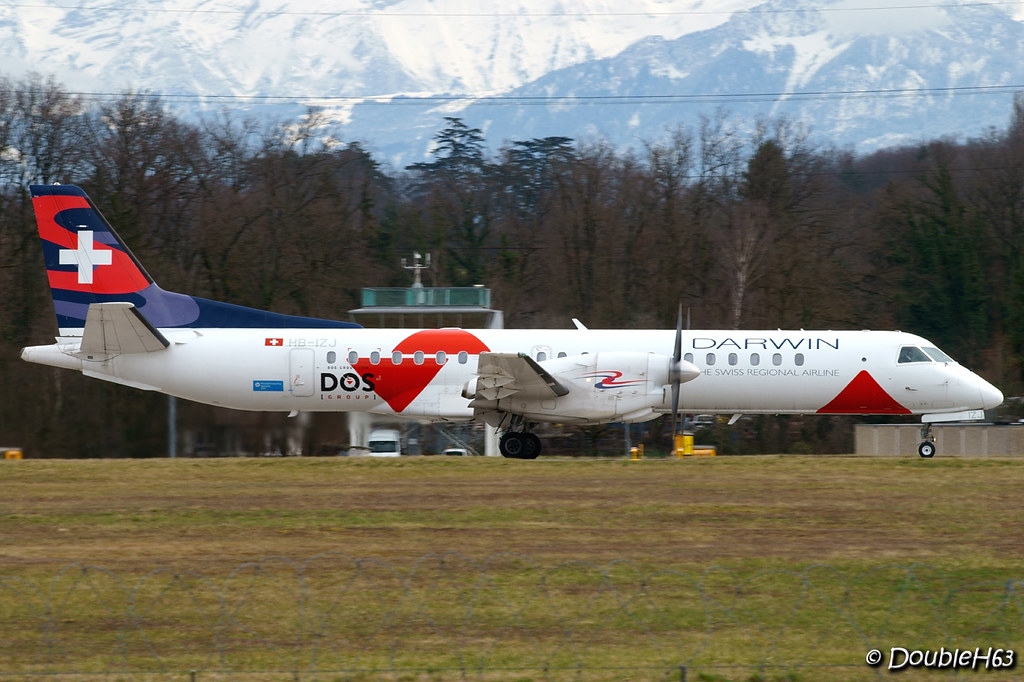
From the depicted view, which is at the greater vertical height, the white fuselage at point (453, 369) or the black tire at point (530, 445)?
the white fuselage at point (453, 369)

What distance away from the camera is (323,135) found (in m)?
43.6

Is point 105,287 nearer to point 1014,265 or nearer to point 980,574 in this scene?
point 980,574

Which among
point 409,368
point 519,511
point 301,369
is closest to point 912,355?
point 409,368

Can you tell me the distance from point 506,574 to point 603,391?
894 centimetres

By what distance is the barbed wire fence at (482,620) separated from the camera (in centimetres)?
802

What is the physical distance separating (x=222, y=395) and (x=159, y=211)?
20.8 m

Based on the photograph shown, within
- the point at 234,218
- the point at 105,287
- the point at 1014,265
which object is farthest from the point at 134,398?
the point at 1014,265

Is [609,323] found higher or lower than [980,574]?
higher

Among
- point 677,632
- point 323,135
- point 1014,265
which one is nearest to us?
point 677,632

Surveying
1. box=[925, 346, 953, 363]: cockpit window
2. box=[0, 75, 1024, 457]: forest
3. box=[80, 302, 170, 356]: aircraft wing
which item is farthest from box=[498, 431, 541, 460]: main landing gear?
box=[0, 75, 1024, 457]: forest

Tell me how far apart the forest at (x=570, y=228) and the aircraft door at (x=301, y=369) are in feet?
52.5

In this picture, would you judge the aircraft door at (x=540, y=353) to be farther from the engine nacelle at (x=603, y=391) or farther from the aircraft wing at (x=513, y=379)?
the aircraft wing at (x=513, y=379)

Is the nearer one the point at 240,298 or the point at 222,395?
the point at 222,395

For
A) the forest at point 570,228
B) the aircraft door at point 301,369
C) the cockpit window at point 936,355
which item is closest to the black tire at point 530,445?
the aircraft door at point 301,369
